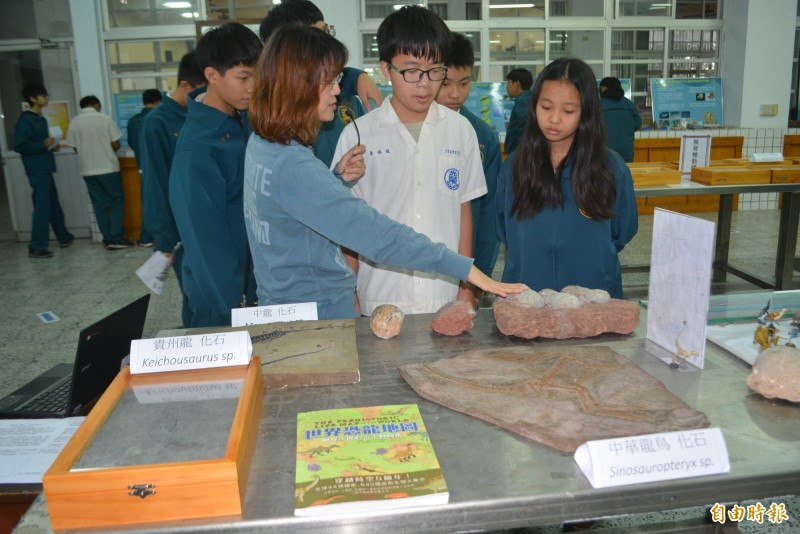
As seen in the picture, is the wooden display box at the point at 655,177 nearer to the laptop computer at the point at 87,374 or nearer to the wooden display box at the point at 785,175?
the wooden display box at the point at 785,175

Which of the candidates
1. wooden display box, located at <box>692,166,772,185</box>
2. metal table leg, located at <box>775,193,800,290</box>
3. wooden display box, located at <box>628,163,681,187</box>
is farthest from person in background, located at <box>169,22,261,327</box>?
metal table leg, located at <box>775,193,800,290</box>

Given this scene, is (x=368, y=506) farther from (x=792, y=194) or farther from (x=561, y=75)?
(x=792, y=194)

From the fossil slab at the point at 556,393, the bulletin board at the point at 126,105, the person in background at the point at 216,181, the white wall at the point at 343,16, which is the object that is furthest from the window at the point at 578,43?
the fossil slab at the point at 556,393

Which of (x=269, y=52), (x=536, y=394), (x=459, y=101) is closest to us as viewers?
(x=536, y=394)

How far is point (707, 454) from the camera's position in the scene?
0.83m

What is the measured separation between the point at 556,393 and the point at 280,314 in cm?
68

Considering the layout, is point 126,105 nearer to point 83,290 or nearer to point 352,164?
point 83,290

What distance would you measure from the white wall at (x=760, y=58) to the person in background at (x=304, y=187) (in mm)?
7141

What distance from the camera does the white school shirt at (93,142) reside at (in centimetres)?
608

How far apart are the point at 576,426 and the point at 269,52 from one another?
969 mm

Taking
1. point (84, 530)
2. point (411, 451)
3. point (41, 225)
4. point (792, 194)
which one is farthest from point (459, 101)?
point (41, 225)

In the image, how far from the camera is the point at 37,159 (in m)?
6.02

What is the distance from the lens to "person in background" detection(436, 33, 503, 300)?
2305mm

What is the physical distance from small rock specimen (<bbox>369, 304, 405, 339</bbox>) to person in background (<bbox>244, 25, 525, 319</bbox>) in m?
0.12
